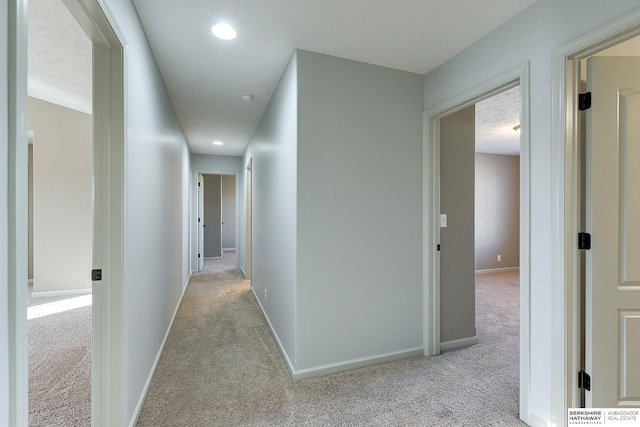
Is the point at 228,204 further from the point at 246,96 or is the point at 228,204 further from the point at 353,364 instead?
the point at 353,364

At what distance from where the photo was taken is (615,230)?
154cm

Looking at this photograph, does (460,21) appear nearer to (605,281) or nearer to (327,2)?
(327,2)

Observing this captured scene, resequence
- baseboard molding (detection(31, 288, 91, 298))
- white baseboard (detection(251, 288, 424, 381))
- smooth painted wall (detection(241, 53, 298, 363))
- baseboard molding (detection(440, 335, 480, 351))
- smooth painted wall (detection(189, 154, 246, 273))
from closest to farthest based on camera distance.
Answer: white baseboard (detection(251, 288, 424, 381)), smooth painted wall (detection(241, 53, 298, 363)), baseboard molding (detection(440, 335, 480, 351)), baseboard molding (detection(31, 288, 91, 298)), smooth painted wall (detection(189, 154, 246, 273))

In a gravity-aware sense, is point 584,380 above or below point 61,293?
above

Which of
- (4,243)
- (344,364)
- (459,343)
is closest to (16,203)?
(4,243)

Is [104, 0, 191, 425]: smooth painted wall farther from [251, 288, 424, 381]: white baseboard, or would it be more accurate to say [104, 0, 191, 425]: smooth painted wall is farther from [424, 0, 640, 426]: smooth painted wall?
[424, 0, 640, 426]: smooth painted wall

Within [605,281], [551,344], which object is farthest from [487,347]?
[605,281]

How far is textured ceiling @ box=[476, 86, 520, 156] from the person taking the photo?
3.54 m

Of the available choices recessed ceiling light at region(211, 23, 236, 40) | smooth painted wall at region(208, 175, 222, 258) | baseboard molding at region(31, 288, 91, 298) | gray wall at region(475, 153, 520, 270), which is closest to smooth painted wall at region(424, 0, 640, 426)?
recessed ceiling light at region(211, 23, 236, 40)

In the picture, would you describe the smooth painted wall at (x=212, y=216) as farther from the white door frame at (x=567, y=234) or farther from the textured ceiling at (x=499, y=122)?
the white door frame at (x=567, y=234)

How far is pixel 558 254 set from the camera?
5.16 ft

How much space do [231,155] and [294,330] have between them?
4818 mm

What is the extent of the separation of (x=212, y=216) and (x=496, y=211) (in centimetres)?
707

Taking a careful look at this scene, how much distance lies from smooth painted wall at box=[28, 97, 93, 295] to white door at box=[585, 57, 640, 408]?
549cm
